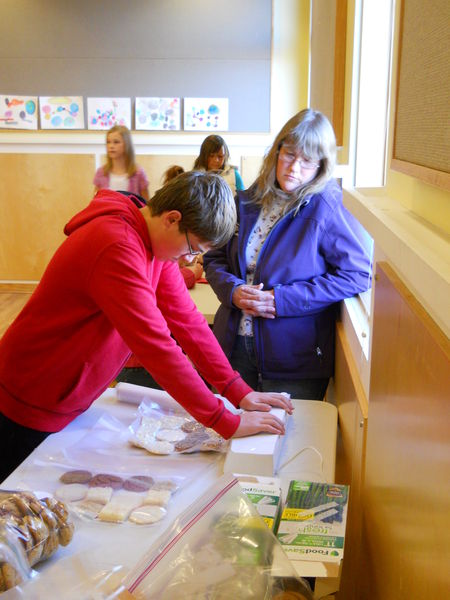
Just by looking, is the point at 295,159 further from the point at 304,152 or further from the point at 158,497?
the point at 158,497

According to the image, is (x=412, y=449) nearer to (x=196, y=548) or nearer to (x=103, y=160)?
(x=196, y=548)

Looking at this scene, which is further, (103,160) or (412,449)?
(103,160)

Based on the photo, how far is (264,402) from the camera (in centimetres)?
189

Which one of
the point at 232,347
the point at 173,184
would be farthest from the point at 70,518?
the point at 232,347

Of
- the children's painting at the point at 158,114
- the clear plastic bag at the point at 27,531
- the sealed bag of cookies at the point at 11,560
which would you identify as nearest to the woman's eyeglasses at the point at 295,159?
the clear plastic bag at the point at 27,531

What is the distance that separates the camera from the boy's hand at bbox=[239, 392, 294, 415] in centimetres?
186

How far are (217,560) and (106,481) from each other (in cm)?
50

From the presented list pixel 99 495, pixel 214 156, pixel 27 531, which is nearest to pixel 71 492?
pixel 99 495

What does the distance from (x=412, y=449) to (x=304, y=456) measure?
665 millimetres

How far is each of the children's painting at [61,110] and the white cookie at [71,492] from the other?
18.2 ft

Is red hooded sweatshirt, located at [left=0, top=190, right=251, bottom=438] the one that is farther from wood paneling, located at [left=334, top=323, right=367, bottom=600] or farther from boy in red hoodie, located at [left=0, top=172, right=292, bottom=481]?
wood paneling, located at [left=334, top=323, right=367, bottom=600]

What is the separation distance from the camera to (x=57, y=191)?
6.80 meters

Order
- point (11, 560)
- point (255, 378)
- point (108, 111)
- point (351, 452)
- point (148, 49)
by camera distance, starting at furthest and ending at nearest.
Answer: point (108, 111), point (148, 49), point (255, 378), point (351, 452), point (11, 560)

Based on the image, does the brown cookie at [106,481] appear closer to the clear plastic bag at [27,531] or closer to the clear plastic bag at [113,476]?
the clear plastic bag at [113,476]
